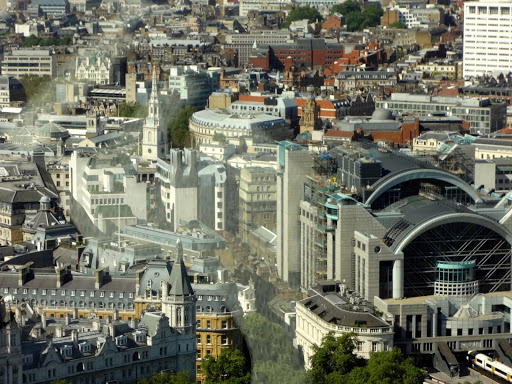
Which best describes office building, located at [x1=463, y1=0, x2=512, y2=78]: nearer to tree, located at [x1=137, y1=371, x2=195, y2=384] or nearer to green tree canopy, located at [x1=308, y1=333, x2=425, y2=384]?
green tree canopy, located at [x1=308, y1=333, x2=425, y2=384]

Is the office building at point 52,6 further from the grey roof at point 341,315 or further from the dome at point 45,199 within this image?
the grey roof at point 341,315

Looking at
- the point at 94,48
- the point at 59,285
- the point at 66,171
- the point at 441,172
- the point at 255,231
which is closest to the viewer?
A: the point at 59,285

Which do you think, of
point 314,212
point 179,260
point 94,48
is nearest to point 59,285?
point 179,260

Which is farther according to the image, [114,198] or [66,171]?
[66,171]

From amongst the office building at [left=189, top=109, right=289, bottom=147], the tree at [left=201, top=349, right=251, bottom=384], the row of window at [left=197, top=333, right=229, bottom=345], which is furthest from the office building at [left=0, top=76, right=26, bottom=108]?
the tree at [left=201, top=349, right=251, bottom=384]

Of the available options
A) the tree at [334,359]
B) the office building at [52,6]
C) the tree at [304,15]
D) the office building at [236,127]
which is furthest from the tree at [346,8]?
the tree at [334,359]

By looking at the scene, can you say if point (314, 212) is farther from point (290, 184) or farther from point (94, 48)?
point (94, 48)
